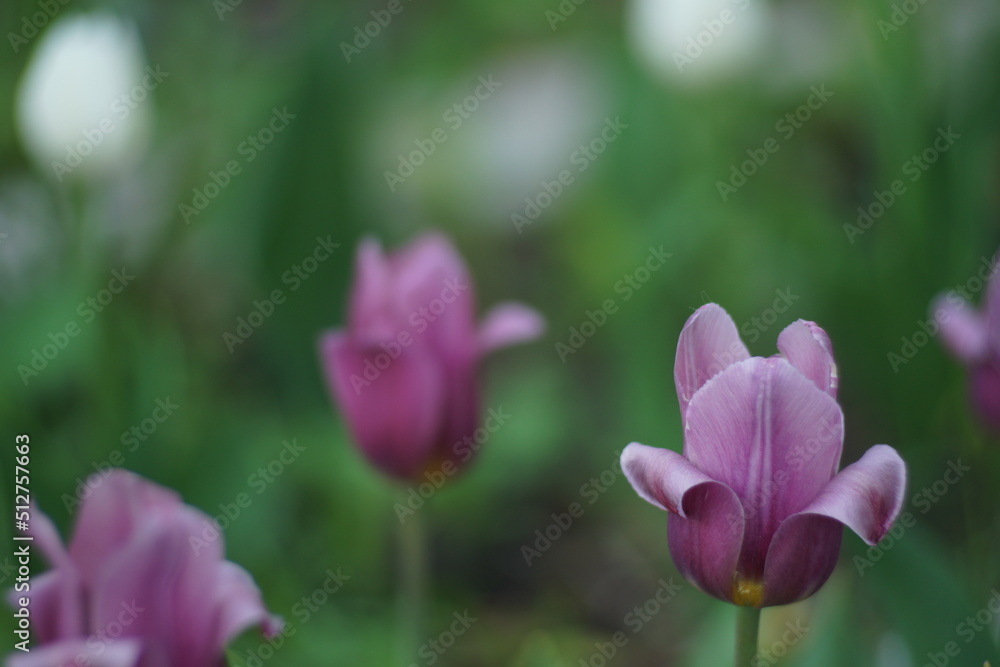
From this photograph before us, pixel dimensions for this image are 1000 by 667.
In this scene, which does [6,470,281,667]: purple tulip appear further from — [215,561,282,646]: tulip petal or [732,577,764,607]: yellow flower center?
[732,577,764,607]: yellow flower center

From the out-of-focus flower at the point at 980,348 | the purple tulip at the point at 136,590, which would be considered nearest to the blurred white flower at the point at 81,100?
the purple tulip at the point at 136,590

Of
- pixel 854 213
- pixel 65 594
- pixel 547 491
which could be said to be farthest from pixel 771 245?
pixel 65 594

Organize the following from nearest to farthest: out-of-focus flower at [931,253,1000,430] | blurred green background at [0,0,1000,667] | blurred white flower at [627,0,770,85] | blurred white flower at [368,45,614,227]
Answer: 1. out-of-focus flower at [931,253,1000,430]
2. blurred green background at [0,0,1000,667]
3. blurred white flower at [627,0,770,85]
4. blurred white flower at [368,45,614,227]

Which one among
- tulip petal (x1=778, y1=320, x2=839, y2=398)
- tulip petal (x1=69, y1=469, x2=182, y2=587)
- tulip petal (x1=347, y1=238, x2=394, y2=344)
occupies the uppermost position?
tulip petal (x1=778, y1=320, x2=839, y2=398)

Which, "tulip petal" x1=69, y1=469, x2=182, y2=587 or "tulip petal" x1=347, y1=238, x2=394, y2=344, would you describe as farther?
"tulip petal" x1=347, y1=238, x2=394, y2=344

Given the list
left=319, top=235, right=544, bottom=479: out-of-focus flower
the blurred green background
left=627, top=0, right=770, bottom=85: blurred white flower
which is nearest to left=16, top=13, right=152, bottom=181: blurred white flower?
the blurred green background

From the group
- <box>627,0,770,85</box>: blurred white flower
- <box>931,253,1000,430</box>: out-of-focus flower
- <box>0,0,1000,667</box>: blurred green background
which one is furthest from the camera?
<box>627,0,770,85</box>: blurred white flower

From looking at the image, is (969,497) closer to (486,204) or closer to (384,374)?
(384,374)

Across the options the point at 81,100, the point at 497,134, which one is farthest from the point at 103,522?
the point at 497,134
